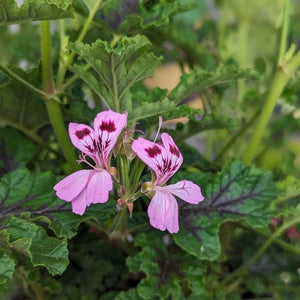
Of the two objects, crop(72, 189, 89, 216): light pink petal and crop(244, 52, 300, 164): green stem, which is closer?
crop(72, 189, 89, 216): light pink petal

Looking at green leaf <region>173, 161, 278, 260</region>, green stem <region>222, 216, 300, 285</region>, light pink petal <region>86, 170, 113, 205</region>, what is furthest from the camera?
green stem <region>222, 216, 300, 285</region>

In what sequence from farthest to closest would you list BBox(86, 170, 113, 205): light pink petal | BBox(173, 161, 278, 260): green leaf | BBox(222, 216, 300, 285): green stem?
1. BBox(222, 216, 300, 285): green stem
2. BBox(173, 161, 278, 260): green leaf
3. BBox(86, 170, 113, 205): light pink petal

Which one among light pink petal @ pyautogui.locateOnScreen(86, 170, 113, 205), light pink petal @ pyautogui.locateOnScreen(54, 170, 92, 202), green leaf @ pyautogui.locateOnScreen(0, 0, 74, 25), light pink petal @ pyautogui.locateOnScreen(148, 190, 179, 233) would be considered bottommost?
light pink petal @ pyautogui.locateOnScreen(148, 190, 179, 233)

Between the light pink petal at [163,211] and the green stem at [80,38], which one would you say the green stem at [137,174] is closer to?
the light pink petal at [163,211]

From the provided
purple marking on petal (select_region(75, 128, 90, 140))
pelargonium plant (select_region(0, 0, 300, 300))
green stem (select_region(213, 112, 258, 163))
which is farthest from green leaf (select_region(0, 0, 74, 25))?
green stem (select_region(213, 112, 258, 163))

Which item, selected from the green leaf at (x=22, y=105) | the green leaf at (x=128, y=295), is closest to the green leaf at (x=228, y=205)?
the green leaf at (x=128, y=295)

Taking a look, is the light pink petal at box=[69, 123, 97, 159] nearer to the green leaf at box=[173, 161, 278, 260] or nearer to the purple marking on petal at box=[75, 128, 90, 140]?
the purple marking on petal at box=[75, 128, 90, 140]

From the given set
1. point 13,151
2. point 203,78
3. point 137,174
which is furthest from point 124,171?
point 13,151
